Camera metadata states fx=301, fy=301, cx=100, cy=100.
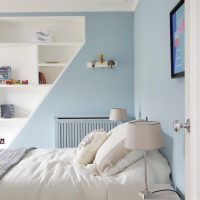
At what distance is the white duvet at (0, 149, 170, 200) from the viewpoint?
190 centimetres

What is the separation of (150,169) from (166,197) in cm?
31

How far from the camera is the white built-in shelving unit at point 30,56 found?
4371 millimetres

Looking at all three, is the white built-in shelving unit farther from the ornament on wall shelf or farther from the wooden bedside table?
the wooden bedside table

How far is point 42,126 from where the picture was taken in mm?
4242

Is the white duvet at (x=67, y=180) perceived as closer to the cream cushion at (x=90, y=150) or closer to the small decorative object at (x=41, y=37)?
the cream cushion at (x=90, y=150)

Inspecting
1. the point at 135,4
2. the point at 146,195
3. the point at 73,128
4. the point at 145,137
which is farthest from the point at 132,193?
the point at 135,4

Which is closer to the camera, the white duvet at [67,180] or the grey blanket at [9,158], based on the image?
the white duvet at [67,180]

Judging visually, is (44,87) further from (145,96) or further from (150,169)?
(150,169)

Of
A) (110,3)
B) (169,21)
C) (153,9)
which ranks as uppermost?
(110,3)

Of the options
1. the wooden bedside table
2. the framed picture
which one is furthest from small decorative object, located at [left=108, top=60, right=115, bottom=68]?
the wooden bedside table

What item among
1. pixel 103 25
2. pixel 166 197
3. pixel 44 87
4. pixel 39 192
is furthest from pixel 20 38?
pixel 166 197

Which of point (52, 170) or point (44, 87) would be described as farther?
point (44, 87)

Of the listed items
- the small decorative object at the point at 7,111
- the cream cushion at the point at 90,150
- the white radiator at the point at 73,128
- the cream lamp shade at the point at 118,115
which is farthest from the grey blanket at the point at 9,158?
the small decorative object at the point at 7,111

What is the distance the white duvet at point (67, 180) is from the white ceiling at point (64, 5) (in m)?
2.48
